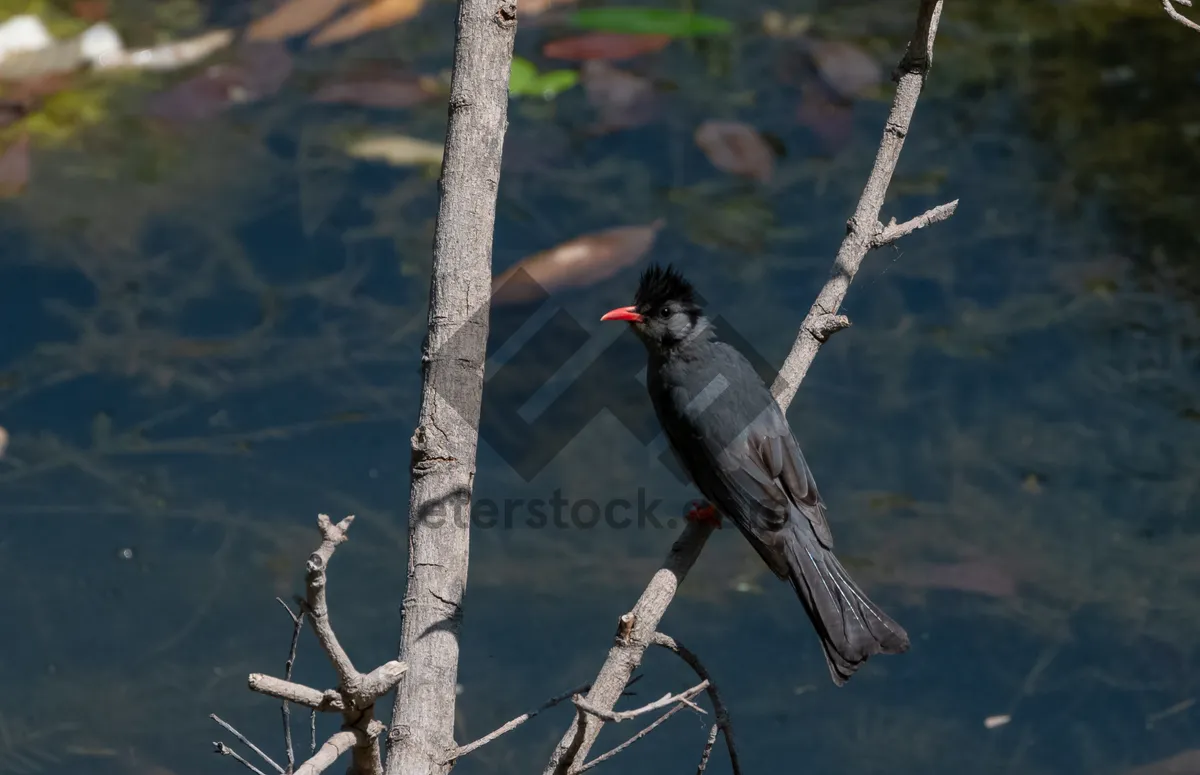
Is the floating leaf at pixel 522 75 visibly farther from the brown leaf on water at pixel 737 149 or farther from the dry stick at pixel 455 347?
the dry stick at pixel 455 347

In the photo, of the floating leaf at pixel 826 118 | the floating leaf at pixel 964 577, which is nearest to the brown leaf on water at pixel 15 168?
the floating leaf at pixel 826 118

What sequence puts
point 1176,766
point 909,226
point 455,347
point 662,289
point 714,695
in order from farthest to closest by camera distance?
point 662,289 < point 1176,766 < point 909,226 < point 714,695 < point 455,347

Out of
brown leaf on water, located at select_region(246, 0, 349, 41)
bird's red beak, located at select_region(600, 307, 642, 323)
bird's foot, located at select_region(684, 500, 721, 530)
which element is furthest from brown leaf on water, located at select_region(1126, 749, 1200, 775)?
brown leaf on water, located at select_region(246, 0, 349, 41)

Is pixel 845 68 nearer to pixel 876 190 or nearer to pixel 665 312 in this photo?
pixel 665 312

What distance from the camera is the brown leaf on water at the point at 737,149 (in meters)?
6.15

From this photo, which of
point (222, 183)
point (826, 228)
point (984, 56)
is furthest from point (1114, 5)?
point (222, 183)

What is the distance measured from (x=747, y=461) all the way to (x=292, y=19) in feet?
14.6

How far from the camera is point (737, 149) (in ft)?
20.6

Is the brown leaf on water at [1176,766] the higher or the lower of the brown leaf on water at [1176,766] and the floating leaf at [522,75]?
the lower

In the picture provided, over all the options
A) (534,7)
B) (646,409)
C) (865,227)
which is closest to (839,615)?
(865,227)

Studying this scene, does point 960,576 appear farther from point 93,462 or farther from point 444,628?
point 93,462

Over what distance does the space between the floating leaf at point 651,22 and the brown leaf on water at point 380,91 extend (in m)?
0.95

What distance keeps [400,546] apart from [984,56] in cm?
441

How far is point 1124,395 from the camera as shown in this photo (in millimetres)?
5047
